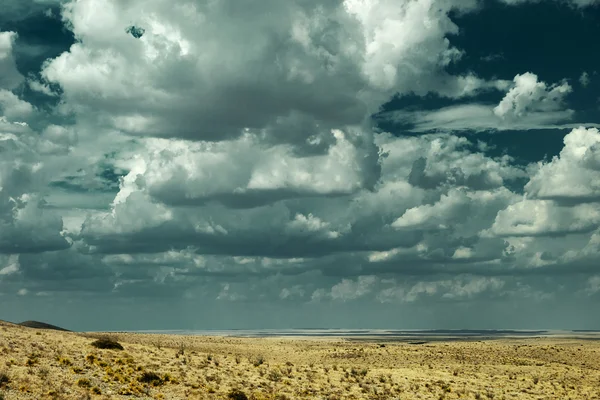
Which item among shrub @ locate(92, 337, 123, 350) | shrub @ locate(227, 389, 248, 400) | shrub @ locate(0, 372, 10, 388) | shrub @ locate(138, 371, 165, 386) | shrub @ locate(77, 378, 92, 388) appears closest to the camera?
shrub @ locate(0, 372, 10, 388)

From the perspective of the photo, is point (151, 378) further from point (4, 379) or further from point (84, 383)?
point (4, 379)

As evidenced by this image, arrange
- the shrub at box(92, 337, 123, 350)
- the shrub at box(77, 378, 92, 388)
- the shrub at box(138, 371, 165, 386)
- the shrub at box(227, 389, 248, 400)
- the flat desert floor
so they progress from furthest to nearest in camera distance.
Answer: the shrub at box(92, 337, 123, 350) → the shrub at box(138, 371, 165, 386) → the shrub at box(227, 389, 248, 400) → the flat desert floor → the shrub at box(77, 378, 92, 388)

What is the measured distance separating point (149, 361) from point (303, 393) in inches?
602

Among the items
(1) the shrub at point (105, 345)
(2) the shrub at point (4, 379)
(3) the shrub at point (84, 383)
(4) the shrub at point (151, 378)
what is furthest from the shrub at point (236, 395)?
(2) the shrub at point (4, 379)

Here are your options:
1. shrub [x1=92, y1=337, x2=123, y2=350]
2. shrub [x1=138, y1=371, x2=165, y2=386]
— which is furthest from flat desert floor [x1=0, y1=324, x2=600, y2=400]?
shrub [x1=92, y1=337, x2=123, y2=350]

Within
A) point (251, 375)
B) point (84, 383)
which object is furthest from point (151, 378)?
point (251, 375)

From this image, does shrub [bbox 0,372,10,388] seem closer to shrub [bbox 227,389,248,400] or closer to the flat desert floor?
the flat desert floor

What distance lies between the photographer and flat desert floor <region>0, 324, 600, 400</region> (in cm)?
4738

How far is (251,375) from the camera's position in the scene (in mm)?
64062

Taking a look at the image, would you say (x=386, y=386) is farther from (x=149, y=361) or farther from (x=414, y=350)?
(x=414, y=350)

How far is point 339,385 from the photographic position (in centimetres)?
6438

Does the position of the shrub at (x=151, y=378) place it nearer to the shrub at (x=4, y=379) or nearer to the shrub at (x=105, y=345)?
the shrub at (x=105, y=345)

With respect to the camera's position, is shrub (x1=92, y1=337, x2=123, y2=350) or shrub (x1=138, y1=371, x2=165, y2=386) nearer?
shrub (x1=138, y1=371, x2=165, y2=386)

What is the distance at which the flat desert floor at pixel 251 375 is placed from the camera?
1865 inches
